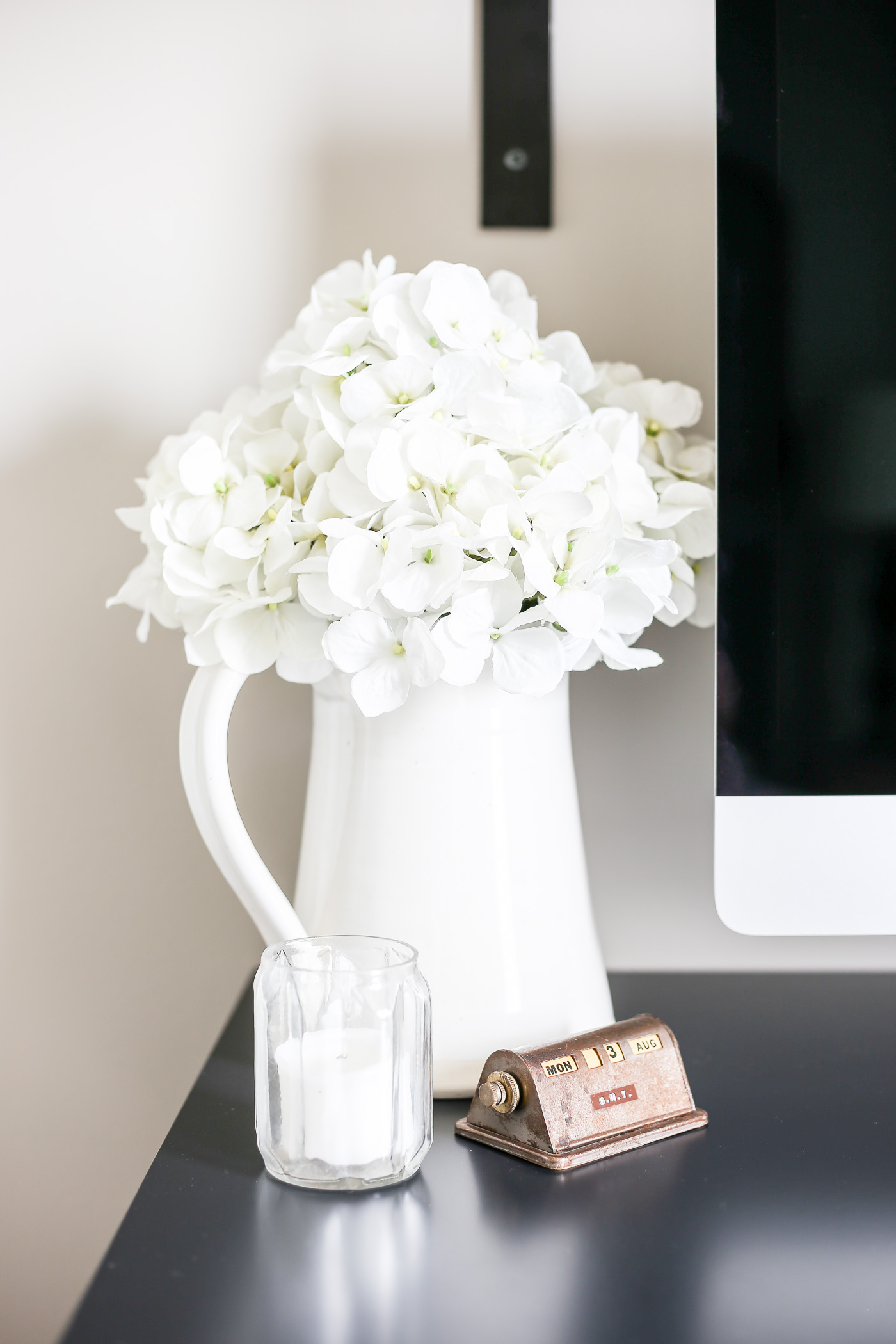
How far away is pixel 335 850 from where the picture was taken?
2.06 ft

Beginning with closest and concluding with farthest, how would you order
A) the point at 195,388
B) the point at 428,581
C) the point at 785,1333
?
1. the point at 785,1333
2. the point at 428,581
3. the point at 195,388

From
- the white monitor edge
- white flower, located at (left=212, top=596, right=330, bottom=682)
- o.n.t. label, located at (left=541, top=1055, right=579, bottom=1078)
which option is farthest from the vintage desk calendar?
white flower, located at (left=212, top=596, right=330, bottom=682)

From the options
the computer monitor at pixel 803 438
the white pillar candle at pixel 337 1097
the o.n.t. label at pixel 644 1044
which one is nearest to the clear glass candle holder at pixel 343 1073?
the white pillar candle at pixel 337 1097

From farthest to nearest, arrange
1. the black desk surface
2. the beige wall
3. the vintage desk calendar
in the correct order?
1. the beige wall
2. the vintage desk calendar
3. the black desk surface

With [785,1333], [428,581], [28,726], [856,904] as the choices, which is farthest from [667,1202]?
[28,726]

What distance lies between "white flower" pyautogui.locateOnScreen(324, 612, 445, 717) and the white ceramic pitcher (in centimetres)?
4

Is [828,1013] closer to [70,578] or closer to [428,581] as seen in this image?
[428,581]

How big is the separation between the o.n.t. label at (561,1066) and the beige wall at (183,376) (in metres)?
0.30

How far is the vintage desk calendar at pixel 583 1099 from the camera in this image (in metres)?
0.53

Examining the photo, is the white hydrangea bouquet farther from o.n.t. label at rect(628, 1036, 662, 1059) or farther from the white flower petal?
o.n.t. label at rect(628, 1036, 662, 1059)

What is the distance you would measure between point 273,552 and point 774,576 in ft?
0.98

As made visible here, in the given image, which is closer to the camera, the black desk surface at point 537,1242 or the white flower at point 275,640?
the black desk surface at point 537,1242

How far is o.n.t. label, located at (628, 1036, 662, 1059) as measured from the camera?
57 centimetres

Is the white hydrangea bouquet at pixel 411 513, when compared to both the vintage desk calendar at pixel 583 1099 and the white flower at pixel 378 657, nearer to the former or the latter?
the white flower at pixel 378 657
